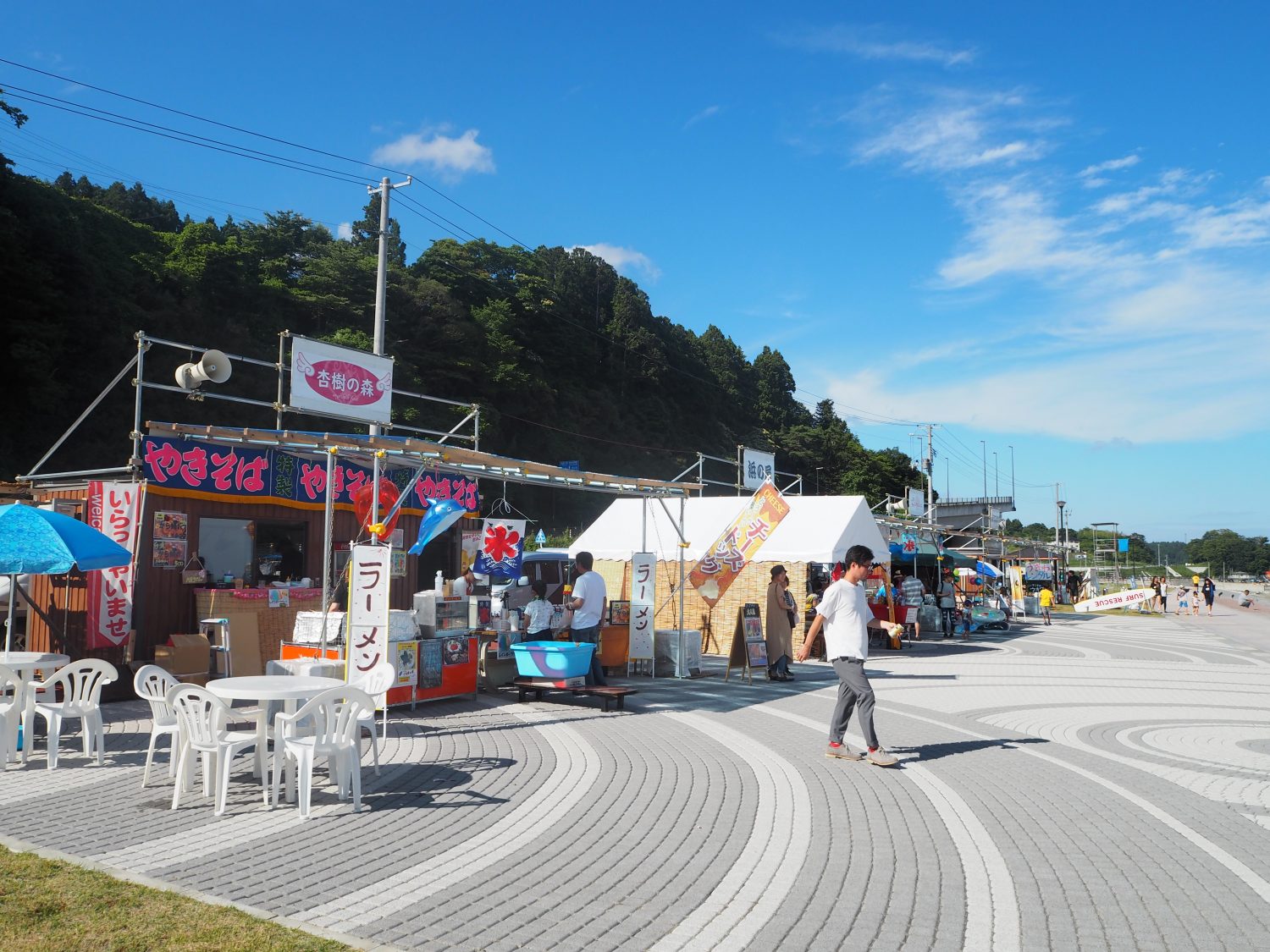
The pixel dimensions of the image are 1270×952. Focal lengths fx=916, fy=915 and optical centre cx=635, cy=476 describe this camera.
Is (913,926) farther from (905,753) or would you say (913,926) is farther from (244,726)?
(244,726)

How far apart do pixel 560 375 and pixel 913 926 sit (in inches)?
2058

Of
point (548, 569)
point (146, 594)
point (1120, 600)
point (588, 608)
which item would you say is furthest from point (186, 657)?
point (1120, 600)

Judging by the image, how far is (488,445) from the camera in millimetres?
45719

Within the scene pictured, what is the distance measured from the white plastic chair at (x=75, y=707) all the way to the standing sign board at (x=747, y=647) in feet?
27.9

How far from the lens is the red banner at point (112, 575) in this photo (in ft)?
36.0

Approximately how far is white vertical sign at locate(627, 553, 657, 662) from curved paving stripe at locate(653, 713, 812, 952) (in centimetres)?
644

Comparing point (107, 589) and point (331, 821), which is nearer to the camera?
point (331, 821)

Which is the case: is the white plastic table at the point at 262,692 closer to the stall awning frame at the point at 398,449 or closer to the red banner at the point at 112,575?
the stall awning frame at the point at 398,449

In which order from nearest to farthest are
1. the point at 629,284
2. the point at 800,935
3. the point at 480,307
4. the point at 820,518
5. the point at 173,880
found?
1. the point at 800,935
2. the point at 173,880
3. the point at 820,518
4. the point at 480,307
5. the point at 629,284

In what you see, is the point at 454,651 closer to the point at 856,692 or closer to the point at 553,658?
the point at 553,658

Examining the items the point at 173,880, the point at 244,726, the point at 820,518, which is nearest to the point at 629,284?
the point at 820,518

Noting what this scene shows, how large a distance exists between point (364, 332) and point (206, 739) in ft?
131

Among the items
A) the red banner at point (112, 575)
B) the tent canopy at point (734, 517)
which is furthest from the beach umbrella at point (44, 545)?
the tent canopy at point (734, 517)

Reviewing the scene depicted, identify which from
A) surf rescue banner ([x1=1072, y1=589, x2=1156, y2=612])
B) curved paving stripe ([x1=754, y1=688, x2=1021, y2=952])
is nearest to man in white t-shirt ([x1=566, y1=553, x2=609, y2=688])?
curved paving stripe ([x1=754, y1=688, x2=1021, y2=952])
